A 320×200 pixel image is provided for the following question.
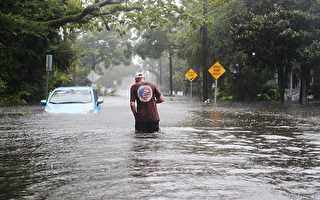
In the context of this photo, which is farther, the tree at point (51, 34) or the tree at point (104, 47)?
the tree at point (104, 47)

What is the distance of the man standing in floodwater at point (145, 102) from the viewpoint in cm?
1003

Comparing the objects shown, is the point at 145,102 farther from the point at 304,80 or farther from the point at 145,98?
the point at 304,80

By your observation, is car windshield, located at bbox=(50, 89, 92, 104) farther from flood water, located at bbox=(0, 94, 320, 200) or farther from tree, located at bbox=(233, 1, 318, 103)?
tree, located at bbox=(233, 1, 318, 103)

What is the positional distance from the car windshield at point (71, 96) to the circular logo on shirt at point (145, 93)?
5508 mm

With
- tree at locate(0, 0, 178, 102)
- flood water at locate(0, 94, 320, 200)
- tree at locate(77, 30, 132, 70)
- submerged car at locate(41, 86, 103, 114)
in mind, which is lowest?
flood water at locate(0, 94, 320, 200)

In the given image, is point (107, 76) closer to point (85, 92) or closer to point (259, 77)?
point (259, 77)

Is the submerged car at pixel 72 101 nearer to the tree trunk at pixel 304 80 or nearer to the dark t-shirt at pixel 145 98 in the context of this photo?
the dark t-shirt at pixel 145 98

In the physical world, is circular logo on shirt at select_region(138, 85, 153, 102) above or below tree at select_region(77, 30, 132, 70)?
Answer: below

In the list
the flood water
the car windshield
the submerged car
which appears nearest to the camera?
the flood water

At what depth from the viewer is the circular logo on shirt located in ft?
32.8

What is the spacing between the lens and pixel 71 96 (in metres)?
15.5

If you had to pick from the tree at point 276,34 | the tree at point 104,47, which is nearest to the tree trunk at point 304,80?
the tree at point 276,34

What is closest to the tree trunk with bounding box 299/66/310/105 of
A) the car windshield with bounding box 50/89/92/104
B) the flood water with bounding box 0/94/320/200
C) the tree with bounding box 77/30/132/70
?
the car windshield with bounding box 50/89/92/104

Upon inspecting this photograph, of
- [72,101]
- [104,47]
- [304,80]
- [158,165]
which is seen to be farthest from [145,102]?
[104,47]
